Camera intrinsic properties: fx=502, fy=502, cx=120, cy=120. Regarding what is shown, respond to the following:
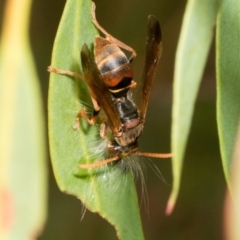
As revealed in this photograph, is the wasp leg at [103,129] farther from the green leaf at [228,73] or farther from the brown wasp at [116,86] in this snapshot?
the green leaf at [228,73]

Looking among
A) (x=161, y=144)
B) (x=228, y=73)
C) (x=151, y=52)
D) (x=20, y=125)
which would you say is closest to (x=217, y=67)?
(x=228, y=73)

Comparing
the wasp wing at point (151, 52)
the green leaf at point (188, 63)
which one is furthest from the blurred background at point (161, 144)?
the green leaf at point (188, 63)

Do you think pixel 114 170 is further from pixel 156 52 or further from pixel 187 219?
pixel 187 219

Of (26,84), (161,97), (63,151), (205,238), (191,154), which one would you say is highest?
(26,84)

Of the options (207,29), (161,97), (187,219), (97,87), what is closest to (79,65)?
(97,87)

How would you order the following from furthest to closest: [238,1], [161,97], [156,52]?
[161,97], [156,52], [238,1]
